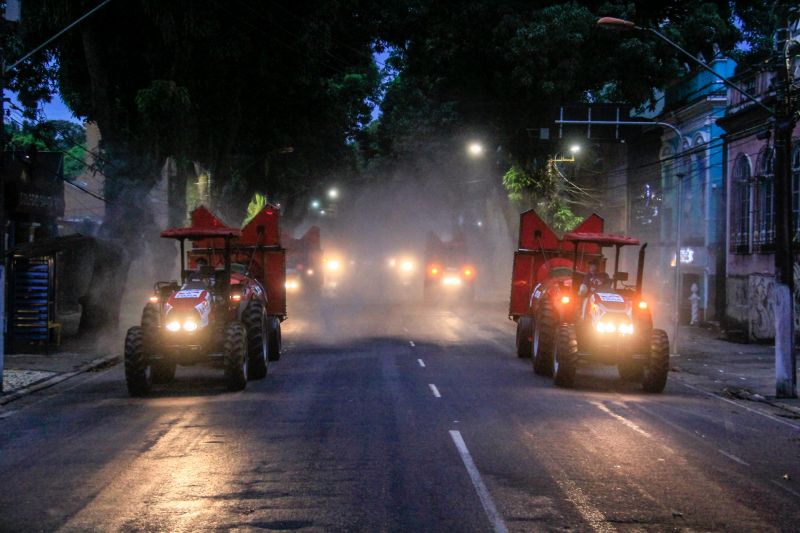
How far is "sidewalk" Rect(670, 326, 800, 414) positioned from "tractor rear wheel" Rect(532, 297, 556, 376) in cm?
323

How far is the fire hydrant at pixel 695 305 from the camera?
35.2m

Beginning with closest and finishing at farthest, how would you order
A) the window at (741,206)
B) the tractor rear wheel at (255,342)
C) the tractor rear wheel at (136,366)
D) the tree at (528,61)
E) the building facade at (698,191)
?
the tractor rear wheel at (136,366) → the tractor rear wheel at (255,342) → the window at (741,206) → the tree at (528,61) → the building facade at (698,191)

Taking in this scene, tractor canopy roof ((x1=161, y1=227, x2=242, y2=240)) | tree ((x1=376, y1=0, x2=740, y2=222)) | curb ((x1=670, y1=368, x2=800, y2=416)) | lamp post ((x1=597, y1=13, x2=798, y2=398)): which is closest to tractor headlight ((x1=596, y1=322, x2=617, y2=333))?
curb ((x1=670, y1=368, x2=800, y2=416))

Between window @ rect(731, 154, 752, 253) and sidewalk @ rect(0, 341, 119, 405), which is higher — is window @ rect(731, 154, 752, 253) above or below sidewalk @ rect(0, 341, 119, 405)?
above

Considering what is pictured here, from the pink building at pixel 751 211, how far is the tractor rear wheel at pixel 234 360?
1786 cm

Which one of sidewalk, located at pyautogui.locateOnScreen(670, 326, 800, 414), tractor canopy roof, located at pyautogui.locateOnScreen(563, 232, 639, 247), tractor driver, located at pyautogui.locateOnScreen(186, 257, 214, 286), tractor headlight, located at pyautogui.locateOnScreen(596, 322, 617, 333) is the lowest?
sidewalk, located at pyautogui.locateOnScreen(670, 326, 800, 414)

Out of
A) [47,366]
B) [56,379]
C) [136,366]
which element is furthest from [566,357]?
[47,366]

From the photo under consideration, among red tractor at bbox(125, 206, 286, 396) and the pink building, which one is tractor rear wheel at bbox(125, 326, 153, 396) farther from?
the pink building

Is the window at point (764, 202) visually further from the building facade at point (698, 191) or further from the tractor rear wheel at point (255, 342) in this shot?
the tractor rear wheel at point (255, 342)

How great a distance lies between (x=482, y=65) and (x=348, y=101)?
8.19 m

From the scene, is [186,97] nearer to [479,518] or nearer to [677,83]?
[479,518]

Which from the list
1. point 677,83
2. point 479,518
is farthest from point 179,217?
point 479,518

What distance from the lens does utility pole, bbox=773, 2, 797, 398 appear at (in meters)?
16.9

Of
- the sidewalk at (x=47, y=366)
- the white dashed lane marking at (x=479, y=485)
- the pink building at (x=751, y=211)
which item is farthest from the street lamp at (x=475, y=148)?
the white dashed lane marking at (x=479, y=485)
